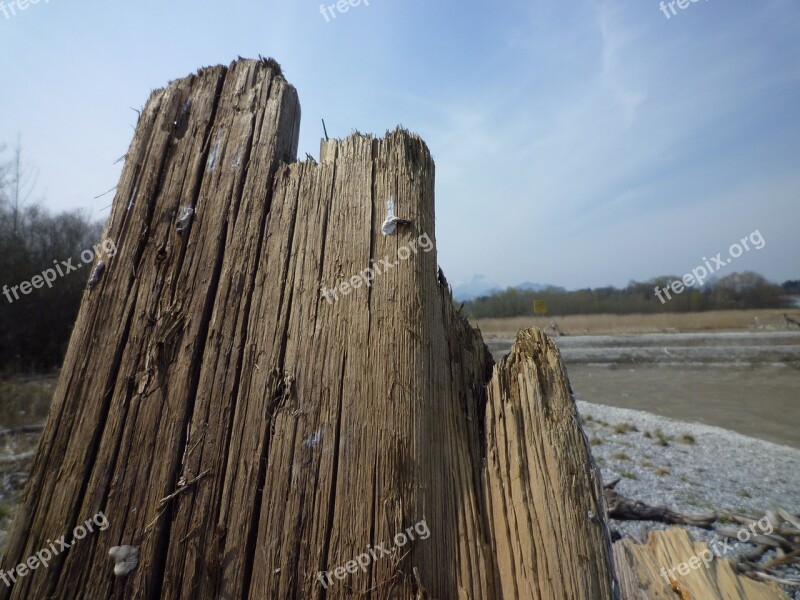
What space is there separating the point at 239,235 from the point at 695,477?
8487 millimetres

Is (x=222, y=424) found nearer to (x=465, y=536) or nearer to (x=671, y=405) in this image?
(x=465, y=536)

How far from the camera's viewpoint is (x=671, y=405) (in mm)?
13297

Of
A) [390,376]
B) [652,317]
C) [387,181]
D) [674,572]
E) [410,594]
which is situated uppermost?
[652,317]

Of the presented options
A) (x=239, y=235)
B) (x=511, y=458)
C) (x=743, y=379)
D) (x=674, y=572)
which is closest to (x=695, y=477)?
(x=674, y=572)

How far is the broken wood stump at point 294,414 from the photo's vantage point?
0.85 m

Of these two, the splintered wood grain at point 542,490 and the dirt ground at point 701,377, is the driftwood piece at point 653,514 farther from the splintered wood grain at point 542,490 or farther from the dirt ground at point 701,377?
the dirt ground at point 701,377

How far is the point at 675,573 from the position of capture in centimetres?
122

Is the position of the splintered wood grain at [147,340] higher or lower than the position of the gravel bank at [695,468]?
higher

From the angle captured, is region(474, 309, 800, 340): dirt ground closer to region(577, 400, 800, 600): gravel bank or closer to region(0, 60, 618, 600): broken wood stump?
region(577, 400, 800, 600): gravel bank

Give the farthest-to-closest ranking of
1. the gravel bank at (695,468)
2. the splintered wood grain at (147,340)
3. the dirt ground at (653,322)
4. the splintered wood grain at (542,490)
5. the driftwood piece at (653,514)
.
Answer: the dirt ground at (653,322), the gravel bank at (695,468), the driftwood piece at (653,514), the splintered wood grain at (147,340), the splintered wood grain at (542,490)

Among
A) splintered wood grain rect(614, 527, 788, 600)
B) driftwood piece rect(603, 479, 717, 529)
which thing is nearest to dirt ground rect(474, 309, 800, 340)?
driftwood piece rect(603, 479, 717, 529)

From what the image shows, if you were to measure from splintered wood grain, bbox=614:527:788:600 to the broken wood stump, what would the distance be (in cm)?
53

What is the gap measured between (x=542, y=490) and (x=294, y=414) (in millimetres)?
578

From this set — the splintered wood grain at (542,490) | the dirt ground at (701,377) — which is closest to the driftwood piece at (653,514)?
the splintered wood grain at (542,490)
